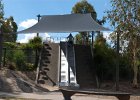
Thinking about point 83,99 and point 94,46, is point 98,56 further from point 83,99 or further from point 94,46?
point 83,99

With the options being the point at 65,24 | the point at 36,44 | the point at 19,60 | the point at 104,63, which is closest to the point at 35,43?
the point at 36,44

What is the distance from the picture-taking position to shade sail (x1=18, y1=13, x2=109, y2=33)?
20828 mm

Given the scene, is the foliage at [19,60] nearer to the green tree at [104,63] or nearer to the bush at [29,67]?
the bush at [29,67]

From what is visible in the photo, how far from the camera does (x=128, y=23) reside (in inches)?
915

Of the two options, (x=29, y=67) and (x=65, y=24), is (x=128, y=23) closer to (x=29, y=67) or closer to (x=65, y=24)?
(x=65, y=24)

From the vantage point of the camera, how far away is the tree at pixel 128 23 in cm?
2308

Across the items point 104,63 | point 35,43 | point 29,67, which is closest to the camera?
point 104,63

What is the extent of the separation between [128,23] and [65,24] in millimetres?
3911

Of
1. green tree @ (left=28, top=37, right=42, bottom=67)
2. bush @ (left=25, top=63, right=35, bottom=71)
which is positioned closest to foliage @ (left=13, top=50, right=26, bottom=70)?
bush @ (left=25, top=63, right=35, bottom=71)

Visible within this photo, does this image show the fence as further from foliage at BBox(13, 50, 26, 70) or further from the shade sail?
the shade sail

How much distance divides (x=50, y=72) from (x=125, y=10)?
20.7 feet

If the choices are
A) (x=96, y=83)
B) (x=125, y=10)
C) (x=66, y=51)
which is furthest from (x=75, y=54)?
(x=125, y=10)

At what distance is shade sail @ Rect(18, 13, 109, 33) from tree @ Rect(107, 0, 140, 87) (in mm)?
1975

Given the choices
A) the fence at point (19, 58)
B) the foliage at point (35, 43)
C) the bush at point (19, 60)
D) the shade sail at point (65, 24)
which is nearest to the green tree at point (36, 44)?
the foliage at point (35, 43)
